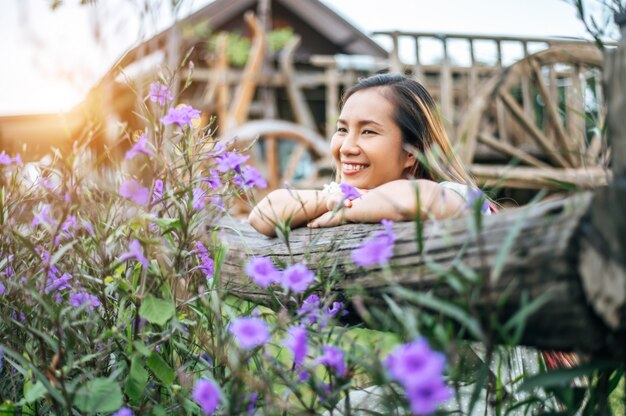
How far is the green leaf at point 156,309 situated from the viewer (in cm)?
122

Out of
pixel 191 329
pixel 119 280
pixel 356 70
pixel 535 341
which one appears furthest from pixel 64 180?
pixel 356 70

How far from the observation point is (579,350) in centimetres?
86

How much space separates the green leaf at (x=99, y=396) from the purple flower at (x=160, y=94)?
70 centimetres

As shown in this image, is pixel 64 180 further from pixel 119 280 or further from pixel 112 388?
pixel 112 388

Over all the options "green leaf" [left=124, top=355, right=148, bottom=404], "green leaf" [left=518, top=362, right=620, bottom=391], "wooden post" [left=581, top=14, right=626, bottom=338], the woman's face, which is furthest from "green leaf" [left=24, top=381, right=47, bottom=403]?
the woman's face

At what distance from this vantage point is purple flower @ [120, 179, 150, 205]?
1295 mm

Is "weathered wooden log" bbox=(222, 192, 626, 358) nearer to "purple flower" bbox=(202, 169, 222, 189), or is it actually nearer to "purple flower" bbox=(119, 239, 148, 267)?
"purple flower" bbox=(119, 239, 148, 267)

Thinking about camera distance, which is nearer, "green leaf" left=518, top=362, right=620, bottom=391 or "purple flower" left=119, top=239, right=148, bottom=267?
"green leaf" left=518, top=362, right=620, bottom=391

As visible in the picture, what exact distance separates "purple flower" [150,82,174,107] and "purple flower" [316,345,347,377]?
82cm

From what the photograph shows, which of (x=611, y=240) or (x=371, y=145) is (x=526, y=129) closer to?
(x=371, y=145)

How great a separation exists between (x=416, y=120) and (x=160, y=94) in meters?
0.91

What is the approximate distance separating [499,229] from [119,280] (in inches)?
32.6

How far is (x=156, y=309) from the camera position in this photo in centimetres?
124

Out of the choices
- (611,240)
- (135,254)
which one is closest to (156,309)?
(135,254)
